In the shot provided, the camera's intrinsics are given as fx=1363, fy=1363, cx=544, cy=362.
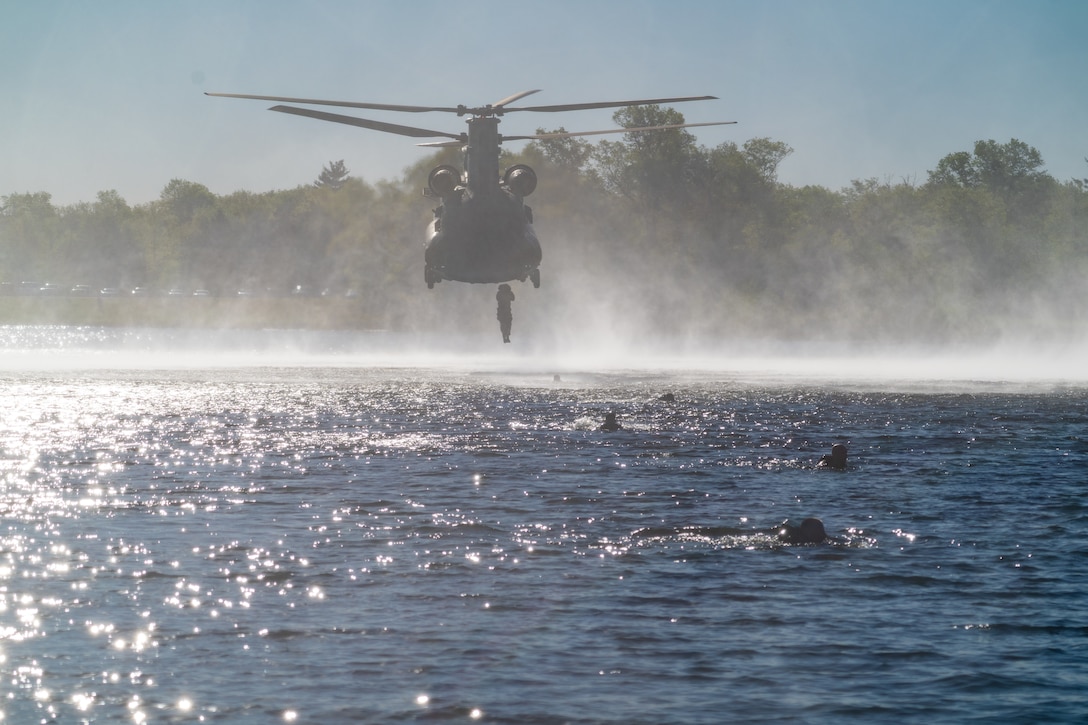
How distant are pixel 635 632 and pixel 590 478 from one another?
2533cm

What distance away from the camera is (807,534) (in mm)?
37531

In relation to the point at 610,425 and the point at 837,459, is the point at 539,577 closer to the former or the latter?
the point at 837,459

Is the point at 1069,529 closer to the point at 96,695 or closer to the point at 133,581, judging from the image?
the point at 133,581

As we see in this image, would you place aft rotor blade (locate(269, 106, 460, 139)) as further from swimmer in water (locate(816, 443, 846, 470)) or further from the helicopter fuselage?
swimmer in water (locate(816, 443, 846, 470))

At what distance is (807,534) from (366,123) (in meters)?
25.0

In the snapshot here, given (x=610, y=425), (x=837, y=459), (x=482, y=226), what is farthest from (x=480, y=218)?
(x=610, y=425)

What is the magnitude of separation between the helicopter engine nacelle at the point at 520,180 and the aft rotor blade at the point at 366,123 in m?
2.79

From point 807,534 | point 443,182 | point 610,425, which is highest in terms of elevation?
point 443,182

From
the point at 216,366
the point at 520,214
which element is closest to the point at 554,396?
the point at 520,214

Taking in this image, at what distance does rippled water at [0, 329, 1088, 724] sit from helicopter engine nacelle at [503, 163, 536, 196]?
11624 mm

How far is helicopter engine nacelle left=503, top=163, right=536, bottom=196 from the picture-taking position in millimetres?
57031

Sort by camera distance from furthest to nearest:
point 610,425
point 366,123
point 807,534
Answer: point 610,425, point 366,123, point 807,534

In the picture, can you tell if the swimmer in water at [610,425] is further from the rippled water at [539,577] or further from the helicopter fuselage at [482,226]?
the helicopter fuselage at [482,226]

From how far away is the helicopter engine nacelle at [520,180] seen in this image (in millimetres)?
57031
